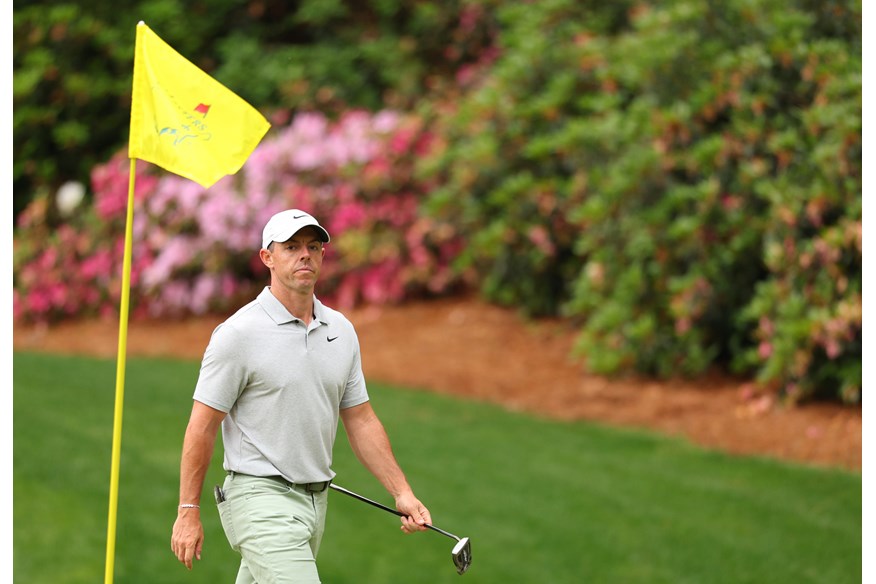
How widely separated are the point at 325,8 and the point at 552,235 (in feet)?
15.6

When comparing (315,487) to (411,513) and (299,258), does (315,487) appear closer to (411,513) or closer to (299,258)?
(411,513)

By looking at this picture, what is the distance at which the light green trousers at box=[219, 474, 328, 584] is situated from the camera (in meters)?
2.93

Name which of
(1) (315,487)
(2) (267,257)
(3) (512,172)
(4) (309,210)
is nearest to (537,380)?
(3) (512,172)

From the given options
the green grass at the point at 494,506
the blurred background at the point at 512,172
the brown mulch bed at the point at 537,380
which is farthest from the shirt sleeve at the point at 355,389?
the brown mulch bed at the point at 537,380

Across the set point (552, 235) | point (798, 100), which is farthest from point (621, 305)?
point (798, 100)

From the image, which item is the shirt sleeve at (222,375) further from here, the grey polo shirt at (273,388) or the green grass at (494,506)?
the green grass at (494,506)

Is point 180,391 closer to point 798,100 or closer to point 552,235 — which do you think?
point 552,235

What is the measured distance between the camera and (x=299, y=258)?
2947 millimetres

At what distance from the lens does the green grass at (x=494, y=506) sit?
6.39 metres

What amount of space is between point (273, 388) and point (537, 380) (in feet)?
23.1

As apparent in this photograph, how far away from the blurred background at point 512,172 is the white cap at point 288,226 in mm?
4077

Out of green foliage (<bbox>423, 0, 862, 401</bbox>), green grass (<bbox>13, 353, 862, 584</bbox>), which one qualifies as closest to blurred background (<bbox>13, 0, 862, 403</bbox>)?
green foliage (<bbox>423, 0, 862, 401</bbox>)

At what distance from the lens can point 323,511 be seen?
10.2 ft

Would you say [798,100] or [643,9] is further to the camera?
[643,9]
